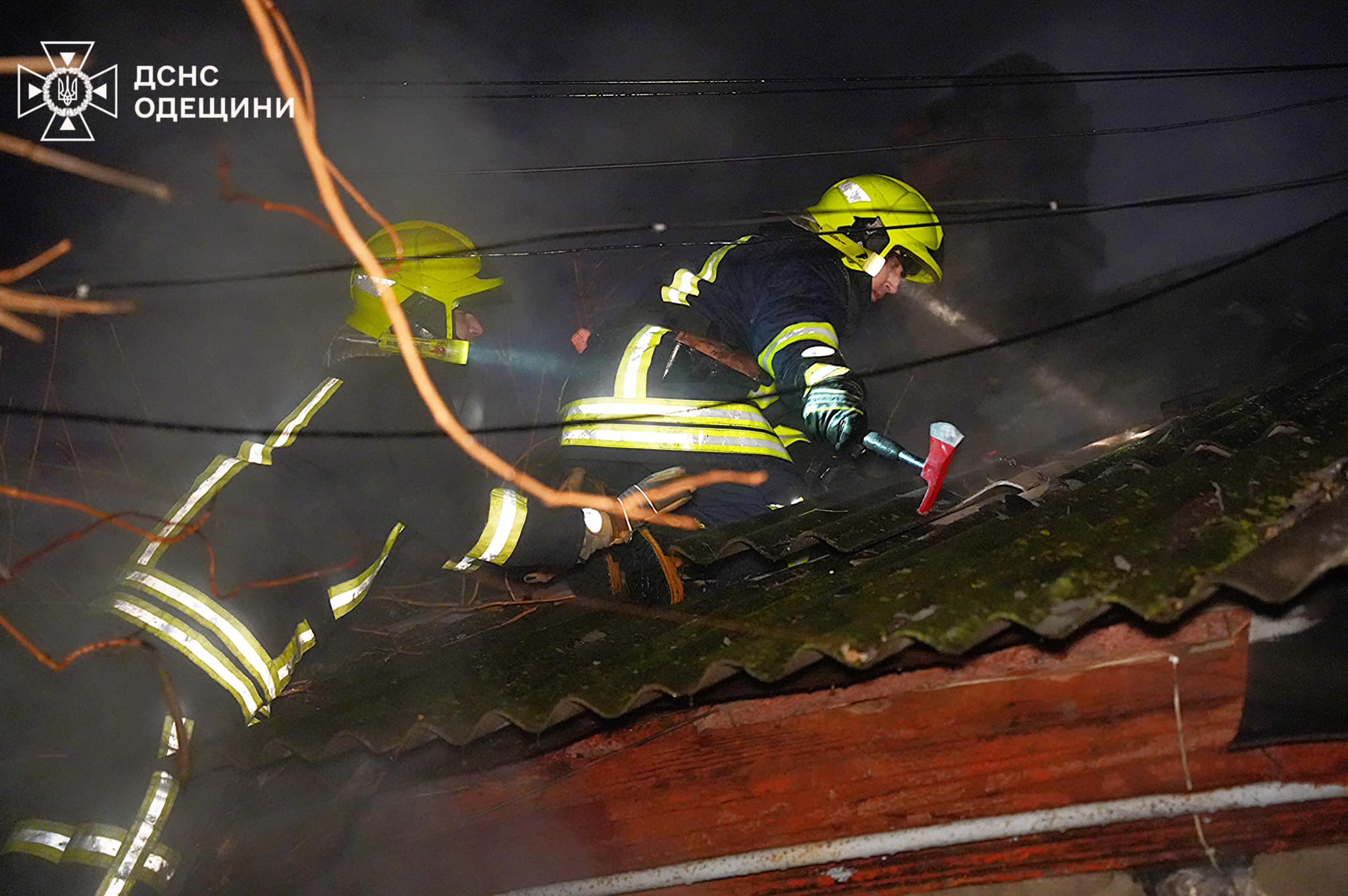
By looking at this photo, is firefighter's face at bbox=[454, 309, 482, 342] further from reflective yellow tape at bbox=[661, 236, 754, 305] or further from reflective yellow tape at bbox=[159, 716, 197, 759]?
reflective yellow tape at bbox=[159, 716, 197, 759]

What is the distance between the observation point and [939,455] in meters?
3.43

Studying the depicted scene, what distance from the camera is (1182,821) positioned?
2139 millimetres

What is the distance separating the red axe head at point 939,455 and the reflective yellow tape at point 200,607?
2.94m

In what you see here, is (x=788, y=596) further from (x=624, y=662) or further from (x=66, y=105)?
(x=66, y=105)

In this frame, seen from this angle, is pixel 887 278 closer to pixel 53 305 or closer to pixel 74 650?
pixel 74 650

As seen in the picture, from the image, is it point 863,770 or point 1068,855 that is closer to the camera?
point 1068,855

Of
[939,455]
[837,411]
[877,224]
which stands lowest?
[939,455]

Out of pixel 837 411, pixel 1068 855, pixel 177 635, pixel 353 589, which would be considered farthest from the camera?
pixel 353 589

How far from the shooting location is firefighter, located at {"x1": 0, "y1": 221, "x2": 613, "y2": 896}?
10.3 ft

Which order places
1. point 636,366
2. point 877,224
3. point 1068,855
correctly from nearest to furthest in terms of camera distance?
1. point 1068,855
2. point 636,366
3. point 877,224

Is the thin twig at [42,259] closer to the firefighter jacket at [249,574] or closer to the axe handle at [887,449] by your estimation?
the firefighter jacket at [249,574]

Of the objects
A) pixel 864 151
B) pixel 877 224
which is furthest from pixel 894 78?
pixel 877 224

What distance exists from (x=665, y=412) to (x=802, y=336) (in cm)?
79

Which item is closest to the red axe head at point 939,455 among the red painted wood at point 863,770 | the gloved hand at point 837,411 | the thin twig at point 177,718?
the gloved hand at point 837,411
